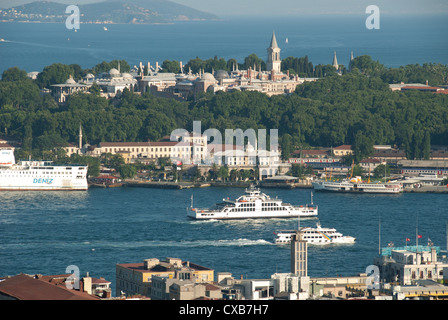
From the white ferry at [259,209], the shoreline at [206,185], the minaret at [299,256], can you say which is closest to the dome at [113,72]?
the shoreline at [206,185]

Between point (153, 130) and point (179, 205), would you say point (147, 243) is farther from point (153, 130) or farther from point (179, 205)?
point (153, 130)

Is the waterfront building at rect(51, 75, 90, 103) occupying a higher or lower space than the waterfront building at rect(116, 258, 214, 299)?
higher

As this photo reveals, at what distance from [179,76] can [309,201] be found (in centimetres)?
2770

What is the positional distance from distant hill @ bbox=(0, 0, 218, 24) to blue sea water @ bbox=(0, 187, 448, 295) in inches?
2513

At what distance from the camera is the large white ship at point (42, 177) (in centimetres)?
4497

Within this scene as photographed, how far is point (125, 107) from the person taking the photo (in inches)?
2227

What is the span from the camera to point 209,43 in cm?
11356

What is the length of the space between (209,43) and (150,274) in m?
94.1

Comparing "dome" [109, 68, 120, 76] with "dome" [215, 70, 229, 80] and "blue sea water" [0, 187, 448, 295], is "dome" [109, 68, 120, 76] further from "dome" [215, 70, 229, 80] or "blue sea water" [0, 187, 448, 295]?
"blue sea water" [0, 187, 448, 295]

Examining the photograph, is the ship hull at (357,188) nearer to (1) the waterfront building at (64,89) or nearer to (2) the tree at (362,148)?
(2) the tree at (362,148)

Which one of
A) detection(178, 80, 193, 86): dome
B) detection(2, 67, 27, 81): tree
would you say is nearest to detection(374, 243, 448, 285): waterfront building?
detection(178, 80, 193, 86): dome

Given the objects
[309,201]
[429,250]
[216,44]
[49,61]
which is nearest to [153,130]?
[309,201]

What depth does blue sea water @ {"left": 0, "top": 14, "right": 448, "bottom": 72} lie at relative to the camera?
8981 cm

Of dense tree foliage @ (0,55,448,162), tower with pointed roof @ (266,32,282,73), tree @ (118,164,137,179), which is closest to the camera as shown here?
tree @ (118,164,137,179)
